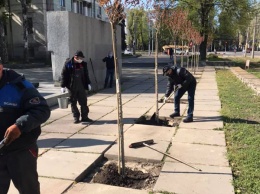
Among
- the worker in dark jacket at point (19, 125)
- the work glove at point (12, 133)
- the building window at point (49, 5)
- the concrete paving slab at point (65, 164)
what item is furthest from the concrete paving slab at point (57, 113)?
the building window at point (49, 5)

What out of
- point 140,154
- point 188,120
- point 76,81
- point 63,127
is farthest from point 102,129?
point 188,120

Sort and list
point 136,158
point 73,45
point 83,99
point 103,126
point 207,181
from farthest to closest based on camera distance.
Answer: point 73,45
point 83,99
point 103,126
point 136,158
point 207,181

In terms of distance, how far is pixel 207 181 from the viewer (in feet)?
13.0

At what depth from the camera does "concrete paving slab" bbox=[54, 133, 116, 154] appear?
17.0 feet

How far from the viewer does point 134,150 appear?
5121mm

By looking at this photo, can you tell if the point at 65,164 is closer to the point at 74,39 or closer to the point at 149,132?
the point at 149,132

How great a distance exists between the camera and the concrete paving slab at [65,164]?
417 cm

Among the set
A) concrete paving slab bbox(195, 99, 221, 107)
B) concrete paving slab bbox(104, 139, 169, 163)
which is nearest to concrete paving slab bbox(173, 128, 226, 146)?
concrete paving slab bbox(104, 139, 169, 163)

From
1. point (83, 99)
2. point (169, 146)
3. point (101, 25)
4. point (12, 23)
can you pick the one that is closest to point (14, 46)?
point (12, 23)

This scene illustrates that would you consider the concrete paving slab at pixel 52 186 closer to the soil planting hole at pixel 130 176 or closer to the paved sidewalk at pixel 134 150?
the paved sidewalk at pixel 134 150

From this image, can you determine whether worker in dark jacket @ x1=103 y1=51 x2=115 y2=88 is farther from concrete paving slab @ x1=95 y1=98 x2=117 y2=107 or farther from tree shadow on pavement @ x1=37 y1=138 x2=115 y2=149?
tree shadow on pavement @ x1=37 y1=138 x2=115 y2=149

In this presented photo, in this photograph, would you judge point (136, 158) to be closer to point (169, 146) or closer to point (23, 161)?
point (169, 146)

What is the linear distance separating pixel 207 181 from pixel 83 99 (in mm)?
3945

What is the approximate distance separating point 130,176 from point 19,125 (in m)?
2.25
